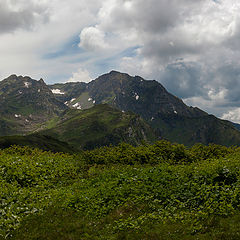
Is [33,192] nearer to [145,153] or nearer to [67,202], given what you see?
[67,202]

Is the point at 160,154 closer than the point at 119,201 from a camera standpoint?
No

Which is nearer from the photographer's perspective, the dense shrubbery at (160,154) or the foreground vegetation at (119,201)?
the foreground vegetation at (119,201)

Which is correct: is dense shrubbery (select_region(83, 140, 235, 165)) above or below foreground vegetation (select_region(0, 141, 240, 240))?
above

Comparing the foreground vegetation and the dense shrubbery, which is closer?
the foreground vegetation

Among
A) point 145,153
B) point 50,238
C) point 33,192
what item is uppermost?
point 145,153

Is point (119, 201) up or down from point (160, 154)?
down

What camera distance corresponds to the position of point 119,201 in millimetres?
17938

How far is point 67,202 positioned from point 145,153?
12.3 metres

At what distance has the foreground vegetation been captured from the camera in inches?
538

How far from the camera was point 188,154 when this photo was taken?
1092 inches

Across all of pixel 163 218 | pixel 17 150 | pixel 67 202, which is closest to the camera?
pixel 163 218

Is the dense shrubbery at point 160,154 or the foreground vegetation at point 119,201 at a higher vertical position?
the dense shrubbery at point 160,154

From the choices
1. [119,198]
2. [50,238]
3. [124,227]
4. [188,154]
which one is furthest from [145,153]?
[50,238]

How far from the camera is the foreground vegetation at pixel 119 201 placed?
44.8ft
